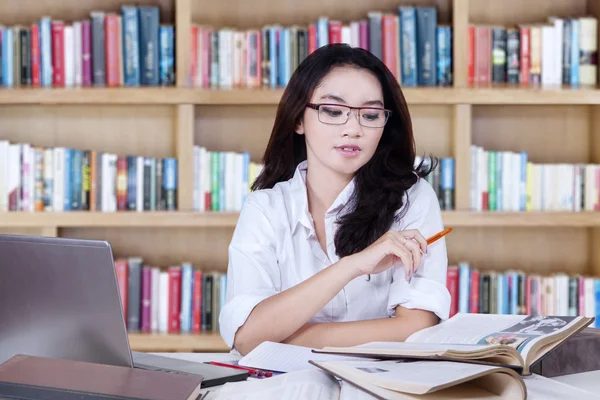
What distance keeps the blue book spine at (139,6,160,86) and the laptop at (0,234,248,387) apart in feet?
5.87

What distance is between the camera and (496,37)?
115 inches

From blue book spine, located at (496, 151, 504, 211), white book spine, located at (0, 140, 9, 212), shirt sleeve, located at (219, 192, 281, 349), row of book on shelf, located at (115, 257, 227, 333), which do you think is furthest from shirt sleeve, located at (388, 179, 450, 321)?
white book spine, located at (0, 140, 9, 212)

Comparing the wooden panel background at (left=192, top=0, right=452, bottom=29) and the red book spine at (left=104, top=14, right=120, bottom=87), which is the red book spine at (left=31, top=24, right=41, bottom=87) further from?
the wooden panel background at (left=192, top=0, right=452, bottom=29)

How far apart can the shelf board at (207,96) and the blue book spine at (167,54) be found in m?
0.08

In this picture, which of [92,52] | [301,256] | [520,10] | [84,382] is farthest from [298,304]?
[520,10]

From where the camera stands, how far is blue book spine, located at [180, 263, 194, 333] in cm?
295

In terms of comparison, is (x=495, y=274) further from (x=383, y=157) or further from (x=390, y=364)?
(x=390, y=364)

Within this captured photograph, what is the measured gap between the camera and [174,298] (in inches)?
116

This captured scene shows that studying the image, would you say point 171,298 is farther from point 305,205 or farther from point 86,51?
point 305,205

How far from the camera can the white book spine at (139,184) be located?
291 centimetres

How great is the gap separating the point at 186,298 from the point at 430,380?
2.04 meters

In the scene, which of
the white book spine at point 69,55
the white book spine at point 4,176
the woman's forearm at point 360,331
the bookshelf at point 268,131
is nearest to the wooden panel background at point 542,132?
the bookshelf at point 268,131

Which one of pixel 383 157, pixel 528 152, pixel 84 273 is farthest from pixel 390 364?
pixel 528 152

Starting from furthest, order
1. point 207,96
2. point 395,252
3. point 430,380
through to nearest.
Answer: point 207,96 → point 395,252 → point 430,380
